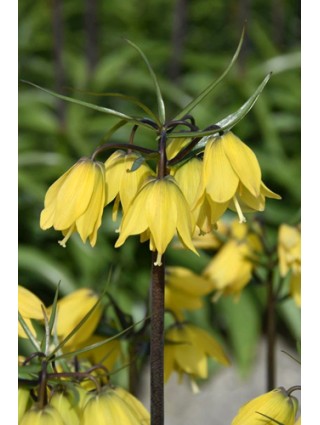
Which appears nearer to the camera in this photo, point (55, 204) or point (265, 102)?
point (55, 204)

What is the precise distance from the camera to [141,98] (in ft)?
12.1

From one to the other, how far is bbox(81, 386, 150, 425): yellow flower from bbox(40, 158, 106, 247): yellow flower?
15 centimetres

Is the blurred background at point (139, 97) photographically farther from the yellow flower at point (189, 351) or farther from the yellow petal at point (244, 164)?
the yellow petal at point (244, 164)

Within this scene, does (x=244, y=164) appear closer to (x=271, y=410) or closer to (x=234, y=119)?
(x=234, y=119)

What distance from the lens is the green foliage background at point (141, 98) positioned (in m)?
2.95

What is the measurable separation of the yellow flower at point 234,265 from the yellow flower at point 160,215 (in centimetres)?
56

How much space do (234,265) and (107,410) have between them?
0.57m

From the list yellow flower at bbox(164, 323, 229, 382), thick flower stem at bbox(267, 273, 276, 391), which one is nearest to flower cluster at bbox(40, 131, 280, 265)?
yellow flower at bbox(164, 323, 229, 382)

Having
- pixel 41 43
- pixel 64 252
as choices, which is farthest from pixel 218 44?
pixel 64 252

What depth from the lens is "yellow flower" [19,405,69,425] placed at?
90cm
